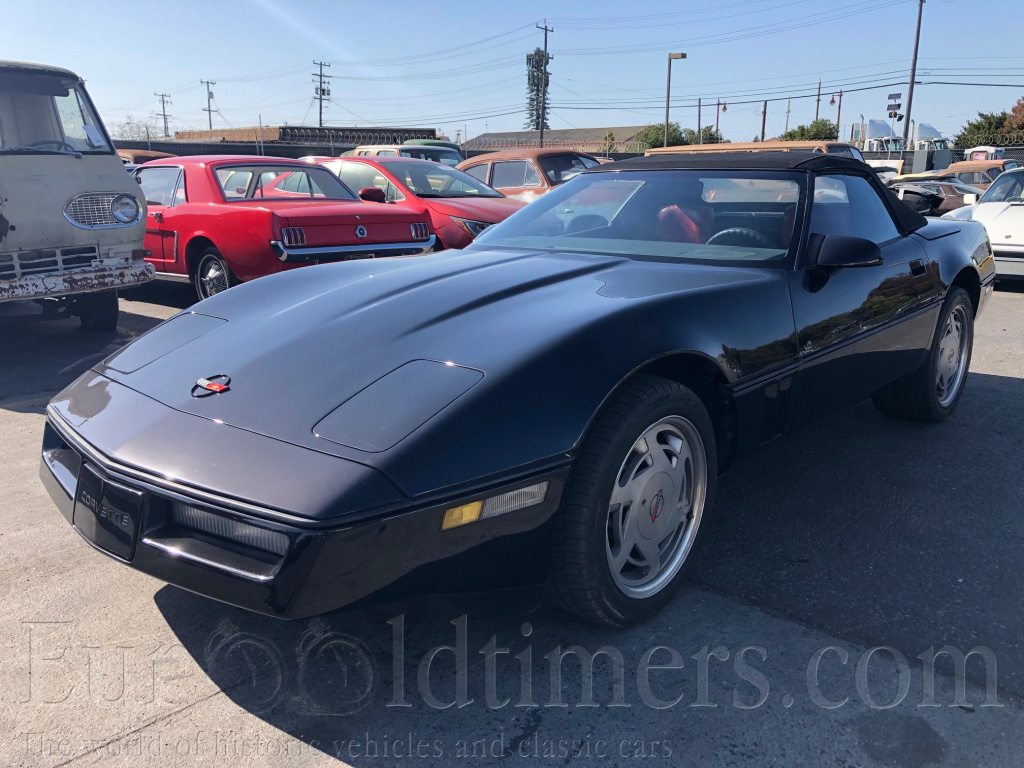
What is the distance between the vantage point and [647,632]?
2.29 meters

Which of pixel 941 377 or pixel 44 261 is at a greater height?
pixel 44 261

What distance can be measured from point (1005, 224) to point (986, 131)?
5477 centimetres

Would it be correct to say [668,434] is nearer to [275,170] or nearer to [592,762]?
[592,762]

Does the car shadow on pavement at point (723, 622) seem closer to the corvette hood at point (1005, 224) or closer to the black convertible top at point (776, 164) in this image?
the black convertible top at point (776, 164)

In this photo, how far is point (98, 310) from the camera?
6359 millimetres

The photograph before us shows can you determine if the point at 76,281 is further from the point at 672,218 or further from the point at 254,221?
the point at 672,218

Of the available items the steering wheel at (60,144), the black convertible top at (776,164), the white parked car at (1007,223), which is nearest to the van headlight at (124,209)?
the steering wheel at (60,144)

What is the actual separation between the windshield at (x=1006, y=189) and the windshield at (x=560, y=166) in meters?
4.80

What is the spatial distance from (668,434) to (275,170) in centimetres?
594

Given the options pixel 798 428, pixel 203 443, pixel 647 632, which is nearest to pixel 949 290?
pixel 798 428

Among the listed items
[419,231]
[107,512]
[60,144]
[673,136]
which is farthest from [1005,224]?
[673,136]

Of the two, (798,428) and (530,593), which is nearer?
(530,593)

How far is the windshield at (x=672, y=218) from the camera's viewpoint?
3037mm

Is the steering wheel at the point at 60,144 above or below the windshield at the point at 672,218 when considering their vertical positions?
above
